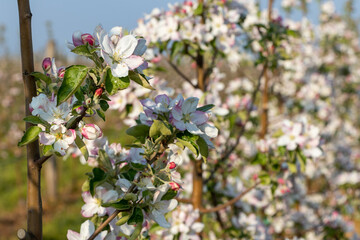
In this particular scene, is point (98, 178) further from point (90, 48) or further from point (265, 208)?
point (265, 208)

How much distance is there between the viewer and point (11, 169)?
434 inches

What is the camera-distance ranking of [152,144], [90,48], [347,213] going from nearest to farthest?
[90,48], [152,144], [347,213]

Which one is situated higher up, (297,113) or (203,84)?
(203,84)

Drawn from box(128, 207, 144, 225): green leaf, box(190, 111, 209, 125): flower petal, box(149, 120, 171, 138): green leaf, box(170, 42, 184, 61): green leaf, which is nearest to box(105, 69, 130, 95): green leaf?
box(149, 120, 171, 138): green leaf

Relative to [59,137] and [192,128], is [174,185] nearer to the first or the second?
[192,128]

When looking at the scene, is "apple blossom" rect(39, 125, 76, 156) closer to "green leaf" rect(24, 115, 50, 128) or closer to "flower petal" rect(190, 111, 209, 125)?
"green leaf" rect(24, 115, 50, 128)

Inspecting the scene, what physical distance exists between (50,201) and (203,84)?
7264 millimetres

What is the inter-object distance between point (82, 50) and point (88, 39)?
0.22 feet

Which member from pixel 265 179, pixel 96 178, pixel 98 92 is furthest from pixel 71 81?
pixel 265 179

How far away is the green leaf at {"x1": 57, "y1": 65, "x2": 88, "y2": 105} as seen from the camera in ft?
3.25

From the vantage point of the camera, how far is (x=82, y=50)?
101 cm

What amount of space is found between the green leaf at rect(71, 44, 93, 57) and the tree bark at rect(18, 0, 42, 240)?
0.62 ft

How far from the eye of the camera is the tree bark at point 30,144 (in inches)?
43.5

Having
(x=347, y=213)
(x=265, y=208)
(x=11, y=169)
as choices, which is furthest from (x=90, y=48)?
(x=11, y=169)
